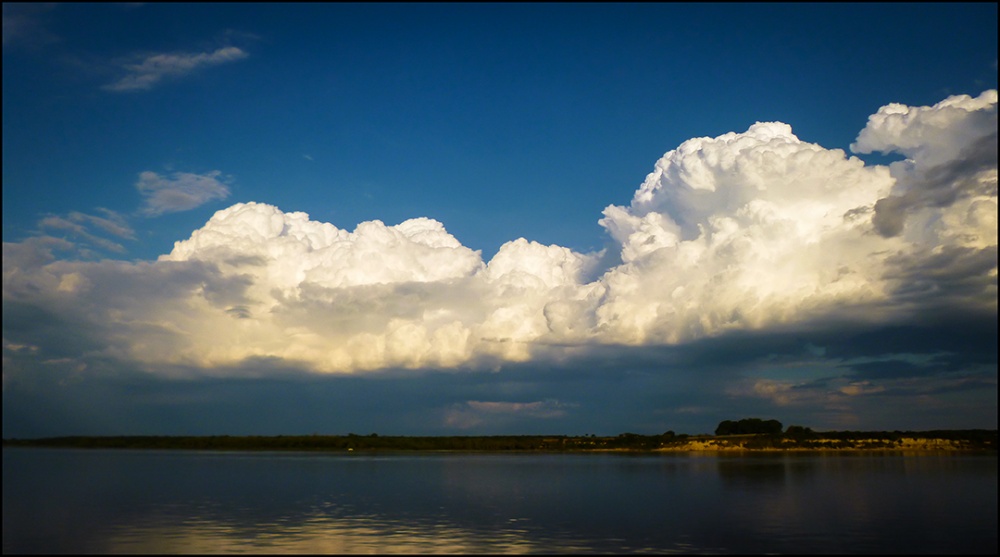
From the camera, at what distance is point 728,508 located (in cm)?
5819

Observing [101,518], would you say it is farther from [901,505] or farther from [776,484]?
[776,484]

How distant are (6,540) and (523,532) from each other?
2898 centimetres

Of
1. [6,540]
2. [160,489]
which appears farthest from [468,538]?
[160,489]

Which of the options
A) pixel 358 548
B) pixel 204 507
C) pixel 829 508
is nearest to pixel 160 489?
pixel 204 507

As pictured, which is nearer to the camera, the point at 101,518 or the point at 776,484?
the point at 101,518

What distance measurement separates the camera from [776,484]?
81000 mm

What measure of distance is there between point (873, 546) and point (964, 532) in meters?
8.95

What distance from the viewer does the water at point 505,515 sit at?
4078cm

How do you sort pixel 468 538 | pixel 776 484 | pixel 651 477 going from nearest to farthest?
pixel 468 538, pixel 776 484, pixel 651 477

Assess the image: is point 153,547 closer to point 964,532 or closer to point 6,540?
point 6,540

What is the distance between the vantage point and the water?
40781mm

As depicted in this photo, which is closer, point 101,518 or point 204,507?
point 101,518

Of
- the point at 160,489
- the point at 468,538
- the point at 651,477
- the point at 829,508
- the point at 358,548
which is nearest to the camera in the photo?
the point at 358,548

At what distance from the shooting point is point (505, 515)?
53812mm
